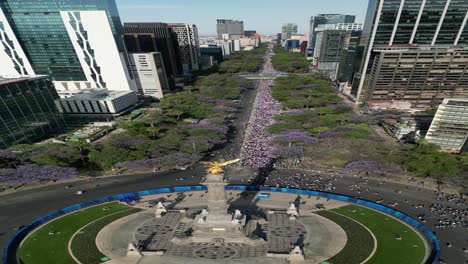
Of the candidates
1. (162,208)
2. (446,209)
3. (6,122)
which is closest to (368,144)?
(446,209)

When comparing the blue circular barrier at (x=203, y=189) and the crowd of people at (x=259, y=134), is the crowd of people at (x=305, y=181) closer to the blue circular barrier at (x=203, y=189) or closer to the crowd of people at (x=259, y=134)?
the blue circular barrier at (x=203, y=189)

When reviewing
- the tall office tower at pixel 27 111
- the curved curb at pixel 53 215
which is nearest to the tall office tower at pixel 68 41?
the tall office tower at pixel 27 111

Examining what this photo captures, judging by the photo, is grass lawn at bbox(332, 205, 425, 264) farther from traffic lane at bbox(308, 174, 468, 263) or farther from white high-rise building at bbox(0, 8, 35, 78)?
white high-rise building at bbox(0, 8, 35, 78)

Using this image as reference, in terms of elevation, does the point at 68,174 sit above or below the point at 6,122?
below

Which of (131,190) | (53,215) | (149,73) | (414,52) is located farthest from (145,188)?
(414,52)

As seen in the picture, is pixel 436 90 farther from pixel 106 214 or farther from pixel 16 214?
pixel 16 214

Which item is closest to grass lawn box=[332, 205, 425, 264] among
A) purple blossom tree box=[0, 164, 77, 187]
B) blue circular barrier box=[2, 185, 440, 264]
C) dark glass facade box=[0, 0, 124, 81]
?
blue circular barrier box=[2, 185, 440, 264]

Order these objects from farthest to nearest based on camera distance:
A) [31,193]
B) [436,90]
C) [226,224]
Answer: [436,90]
[31,193]
[226,224]
